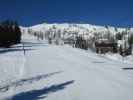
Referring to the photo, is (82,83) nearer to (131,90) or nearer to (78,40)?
Result: (131,90)

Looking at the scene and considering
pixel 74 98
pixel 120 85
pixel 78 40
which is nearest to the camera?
pixel 74 98

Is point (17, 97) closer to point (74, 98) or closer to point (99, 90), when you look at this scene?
point (74, 98)

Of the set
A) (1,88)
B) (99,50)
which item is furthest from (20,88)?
(99,50)

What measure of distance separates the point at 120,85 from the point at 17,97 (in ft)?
21.0

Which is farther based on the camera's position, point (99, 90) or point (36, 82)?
point (36, 82)

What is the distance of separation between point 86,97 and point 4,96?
3.94 meters

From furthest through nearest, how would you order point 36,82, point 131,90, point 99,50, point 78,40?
point 78,40 → point 99,50 → point 36,82 → point 131,90

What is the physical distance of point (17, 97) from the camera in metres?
14.1

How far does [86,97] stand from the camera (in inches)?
552

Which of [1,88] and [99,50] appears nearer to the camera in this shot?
[1,88]

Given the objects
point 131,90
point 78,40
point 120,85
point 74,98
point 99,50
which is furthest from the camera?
point 78,40

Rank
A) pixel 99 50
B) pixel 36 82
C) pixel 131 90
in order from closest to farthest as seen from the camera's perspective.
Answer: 1. pixel 131 90
2. pixel 36 82
3. pixel 99 50

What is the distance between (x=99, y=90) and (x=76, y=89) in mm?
1238

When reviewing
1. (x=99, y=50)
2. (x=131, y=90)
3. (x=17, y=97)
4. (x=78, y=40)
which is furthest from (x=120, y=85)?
(x=78, y=40)
